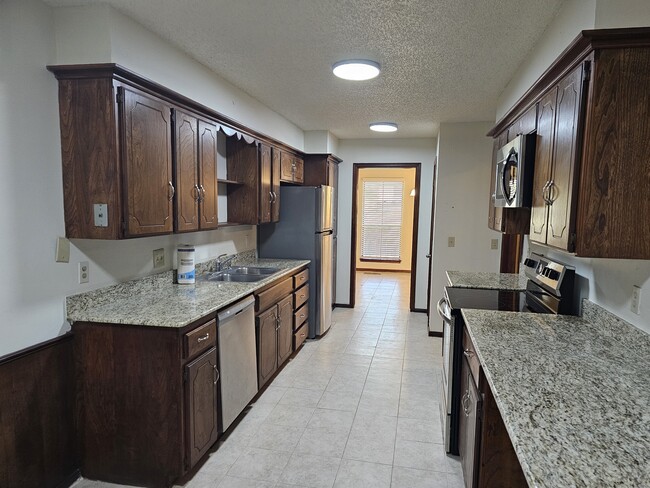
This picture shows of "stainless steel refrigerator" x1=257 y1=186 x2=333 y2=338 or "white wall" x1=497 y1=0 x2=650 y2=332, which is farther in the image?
"stainless steel refrigerator" x1=257 y1=186 x2=333 y2=338

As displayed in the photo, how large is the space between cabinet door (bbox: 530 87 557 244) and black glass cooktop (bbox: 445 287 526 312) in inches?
20.5

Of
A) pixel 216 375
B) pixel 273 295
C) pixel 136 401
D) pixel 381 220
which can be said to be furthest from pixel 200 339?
pixel 381 220

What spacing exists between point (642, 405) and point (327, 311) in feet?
11.9

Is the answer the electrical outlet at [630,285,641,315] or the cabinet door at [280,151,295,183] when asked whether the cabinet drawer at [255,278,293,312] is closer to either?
the cabinet door at [280,151,295,183]

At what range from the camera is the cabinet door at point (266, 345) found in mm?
3037

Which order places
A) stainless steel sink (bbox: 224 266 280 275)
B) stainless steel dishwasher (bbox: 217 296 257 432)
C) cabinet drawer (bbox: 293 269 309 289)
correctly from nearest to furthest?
stainless steel dishwasher (bbox: 217 296 257 432) → stainless steel sink (bbox: 224 266 280 275) → cabinet drawer (bbox: 293 269 309 289)

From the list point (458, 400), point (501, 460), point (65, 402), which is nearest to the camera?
point (501, 460)

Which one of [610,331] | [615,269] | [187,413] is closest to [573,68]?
[615,269]

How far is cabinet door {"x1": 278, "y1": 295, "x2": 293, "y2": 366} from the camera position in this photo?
3488mm

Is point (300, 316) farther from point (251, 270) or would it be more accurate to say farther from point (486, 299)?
point (486, 299)

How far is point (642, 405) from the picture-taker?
47.9 inches

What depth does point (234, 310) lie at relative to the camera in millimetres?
2574

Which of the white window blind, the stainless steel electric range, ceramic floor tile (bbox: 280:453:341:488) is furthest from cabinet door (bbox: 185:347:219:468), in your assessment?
the white window blind

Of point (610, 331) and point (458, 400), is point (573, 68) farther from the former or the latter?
point (458, 400)
